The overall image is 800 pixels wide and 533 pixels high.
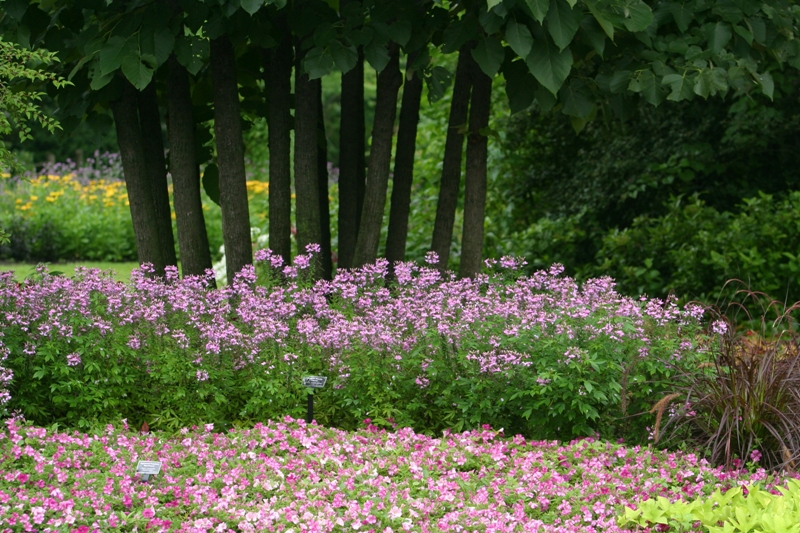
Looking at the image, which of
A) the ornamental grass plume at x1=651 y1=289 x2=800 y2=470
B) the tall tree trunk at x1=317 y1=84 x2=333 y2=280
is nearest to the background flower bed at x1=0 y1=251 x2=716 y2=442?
the ornamental grass plume at x1=651 y1=289 x2=800 y2=470

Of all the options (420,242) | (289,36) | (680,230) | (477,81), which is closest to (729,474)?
(477,81)

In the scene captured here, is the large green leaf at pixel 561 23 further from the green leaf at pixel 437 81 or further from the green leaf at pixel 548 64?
the green leaf at pixel 437 81

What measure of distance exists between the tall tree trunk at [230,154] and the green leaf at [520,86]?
67.1 inches

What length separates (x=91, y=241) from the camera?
12.3 metres

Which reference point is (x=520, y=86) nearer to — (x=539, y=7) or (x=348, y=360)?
(x=539, y=7)

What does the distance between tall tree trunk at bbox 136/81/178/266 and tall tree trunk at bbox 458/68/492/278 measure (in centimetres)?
195

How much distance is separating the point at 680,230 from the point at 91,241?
798 cm

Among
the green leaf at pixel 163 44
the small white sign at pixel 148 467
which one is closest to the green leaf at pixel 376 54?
the green leaf at pixel 163 44

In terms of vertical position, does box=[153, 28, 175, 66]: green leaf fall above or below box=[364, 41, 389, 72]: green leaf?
above

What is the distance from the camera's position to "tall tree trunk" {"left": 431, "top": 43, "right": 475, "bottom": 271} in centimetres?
587

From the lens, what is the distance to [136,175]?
18.6 feet

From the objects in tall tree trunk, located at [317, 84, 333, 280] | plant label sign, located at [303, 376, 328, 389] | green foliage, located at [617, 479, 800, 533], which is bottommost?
green foliage, located at [617, 479, 800, 533]

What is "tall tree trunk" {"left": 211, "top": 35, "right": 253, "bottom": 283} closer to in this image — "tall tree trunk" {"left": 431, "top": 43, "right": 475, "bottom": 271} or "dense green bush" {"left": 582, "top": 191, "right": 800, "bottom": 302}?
"tall tree trunk" {"left": 431, "top": 43, "right": 475, "bottom": 271}

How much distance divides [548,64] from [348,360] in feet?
5.82
